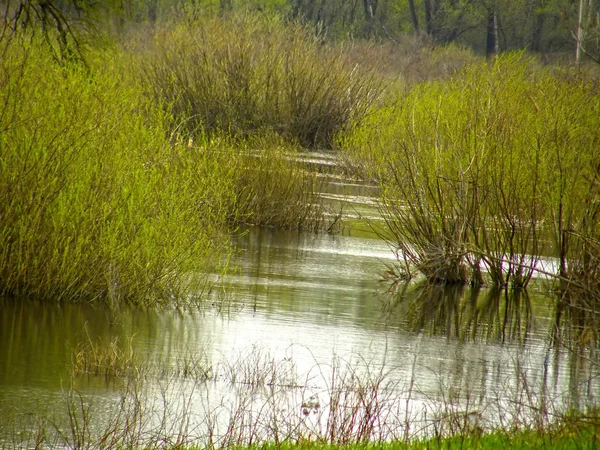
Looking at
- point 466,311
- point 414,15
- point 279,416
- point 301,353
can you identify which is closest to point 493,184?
point 466,311

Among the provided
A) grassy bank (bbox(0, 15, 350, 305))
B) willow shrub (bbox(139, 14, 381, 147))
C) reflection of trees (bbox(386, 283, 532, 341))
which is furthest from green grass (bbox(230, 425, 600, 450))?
willow shrub (bbox(139, 14, 381, 147))

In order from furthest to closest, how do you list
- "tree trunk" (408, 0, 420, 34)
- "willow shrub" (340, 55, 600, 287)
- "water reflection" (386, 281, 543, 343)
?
"tree trunk" (408, 0, 420, 34), "willow shrub" (340, 55, 600, 287), "water reflection" (386, 281, 543, 343)

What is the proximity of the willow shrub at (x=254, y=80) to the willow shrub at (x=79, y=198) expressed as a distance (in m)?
18.2

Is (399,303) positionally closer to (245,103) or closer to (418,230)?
(418,230)

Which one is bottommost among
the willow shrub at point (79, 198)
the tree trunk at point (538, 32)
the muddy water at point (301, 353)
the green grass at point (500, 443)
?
the muddy water at point (301, 353)

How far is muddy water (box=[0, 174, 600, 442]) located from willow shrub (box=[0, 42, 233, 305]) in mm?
395

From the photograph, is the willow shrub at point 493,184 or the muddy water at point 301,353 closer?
the muddy water at point 301,353

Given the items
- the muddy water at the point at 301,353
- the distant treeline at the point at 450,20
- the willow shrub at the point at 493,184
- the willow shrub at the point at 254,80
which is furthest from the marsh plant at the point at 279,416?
the distant treeline at the point at 450,20

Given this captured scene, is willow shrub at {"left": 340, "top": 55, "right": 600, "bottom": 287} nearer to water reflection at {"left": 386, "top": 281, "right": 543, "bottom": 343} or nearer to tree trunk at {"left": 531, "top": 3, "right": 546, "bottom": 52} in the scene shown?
water reflection at {"left": 386, "top": 281, "right": 543, "bottom": 343}

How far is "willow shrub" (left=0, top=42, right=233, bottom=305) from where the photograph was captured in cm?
1279

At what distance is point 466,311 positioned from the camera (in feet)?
51.8

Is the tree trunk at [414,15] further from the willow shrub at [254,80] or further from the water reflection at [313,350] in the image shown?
the water reflection at [313,350]

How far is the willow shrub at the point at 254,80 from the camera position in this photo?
32906 mm

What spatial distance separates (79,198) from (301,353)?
3.18m
